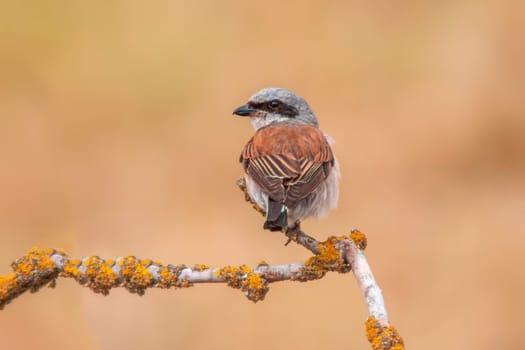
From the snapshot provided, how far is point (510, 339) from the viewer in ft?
22.1

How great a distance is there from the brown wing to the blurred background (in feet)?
5.87

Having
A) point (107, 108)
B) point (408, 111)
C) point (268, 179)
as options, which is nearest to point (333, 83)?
point (408, 111)

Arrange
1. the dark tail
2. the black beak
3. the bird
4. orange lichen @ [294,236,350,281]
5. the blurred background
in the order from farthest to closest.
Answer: the blurred background < the black beak < the bird < the dark tail < orange lichen @ [294,236,350,281]

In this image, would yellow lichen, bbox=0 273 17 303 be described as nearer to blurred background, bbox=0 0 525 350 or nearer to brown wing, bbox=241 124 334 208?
brown wing, bbox=241 124 334 208

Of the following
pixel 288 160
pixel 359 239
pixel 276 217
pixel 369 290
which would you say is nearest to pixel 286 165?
pixel 288 160

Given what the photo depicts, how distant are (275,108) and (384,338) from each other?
3.07 meters

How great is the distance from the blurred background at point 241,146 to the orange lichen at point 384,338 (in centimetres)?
365

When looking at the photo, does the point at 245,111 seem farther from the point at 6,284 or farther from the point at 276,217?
the point at 6,284

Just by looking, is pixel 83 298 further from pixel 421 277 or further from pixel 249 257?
pixel 421 277

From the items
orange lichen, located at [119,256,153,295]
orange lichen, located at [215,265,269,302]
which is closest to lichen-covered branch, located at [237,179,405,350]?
orange lichen, located at [215,265,269,302]

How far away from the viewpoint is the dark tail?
4258 mm

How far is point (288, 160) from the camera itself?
5016mm

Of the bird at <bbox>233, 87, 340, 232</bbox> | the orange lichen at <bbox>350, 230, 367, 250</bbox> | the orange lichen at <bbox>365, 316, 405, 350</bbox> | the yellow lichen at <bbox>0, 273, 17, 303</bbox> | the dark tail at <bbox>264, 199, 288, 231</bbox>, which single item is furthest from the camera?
the bird at <bbox>233, 87, 340, 232</bbox>

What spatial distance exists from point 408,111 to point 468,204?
1205mm
